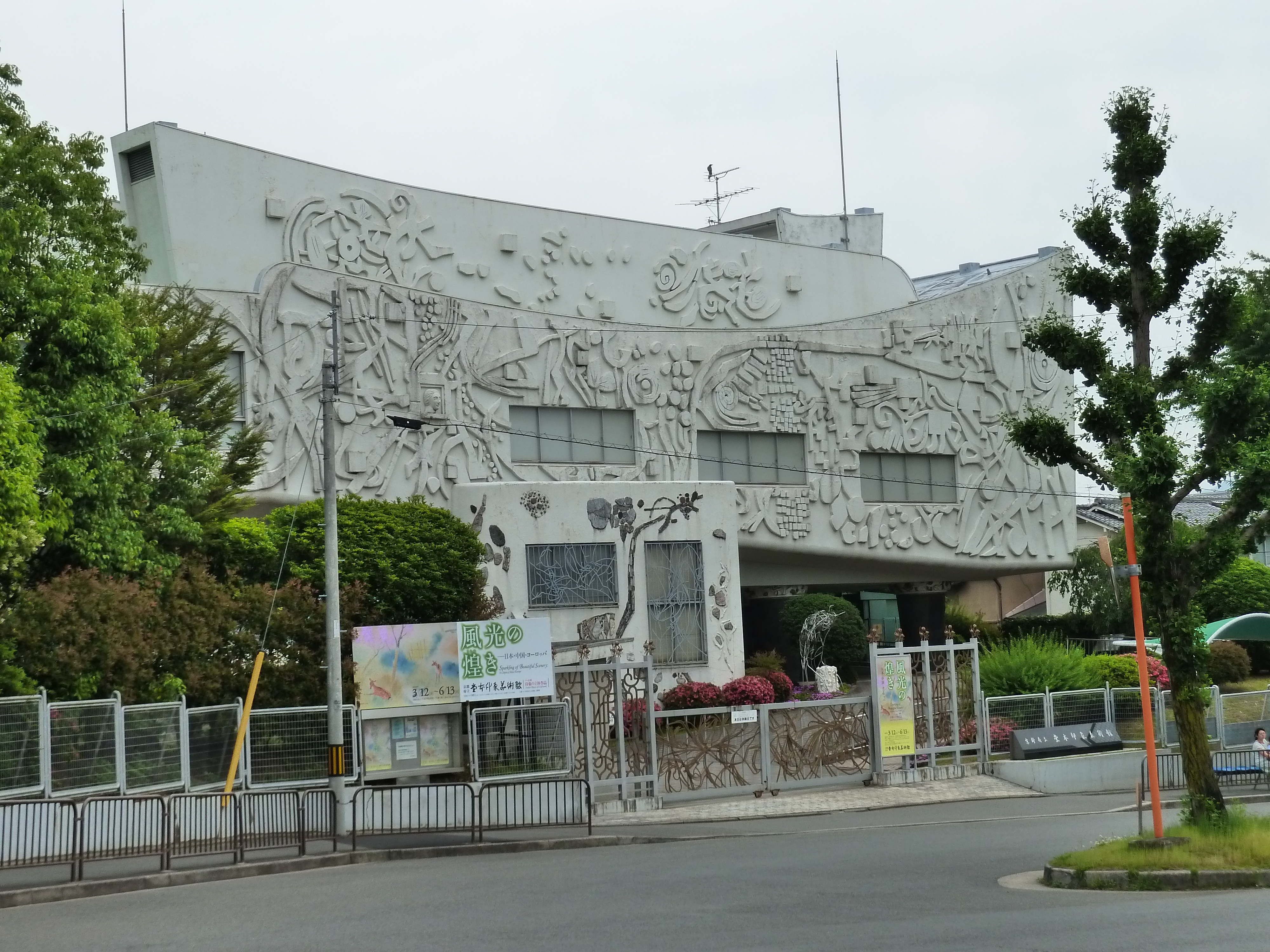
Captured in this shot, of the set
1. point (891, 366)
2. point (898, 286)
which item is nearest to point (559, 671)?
point (891, 366)

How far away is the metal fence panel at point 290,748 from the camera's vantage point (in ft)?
74.2

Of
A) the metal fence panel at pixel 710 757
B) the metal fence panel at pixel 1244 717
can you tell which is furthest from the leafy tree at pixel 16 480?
the metal fence panel at pixel 1244 717

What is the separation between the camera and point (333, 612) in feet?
71.0

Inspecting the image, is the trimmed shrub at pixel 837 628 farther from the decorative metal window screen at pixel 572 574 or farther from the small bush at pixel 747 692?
the decorative metal window screen at pixel 572 574

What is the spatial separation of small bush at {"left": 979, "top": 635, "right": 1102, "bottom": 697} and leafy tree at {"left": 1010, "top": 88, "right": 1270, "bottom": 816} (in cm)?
1760

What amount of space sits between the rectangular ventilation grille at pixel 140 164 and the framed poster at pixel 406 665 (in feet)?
59.9

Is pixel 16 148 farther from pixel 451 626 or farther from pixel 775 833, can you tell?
pixel 775 833

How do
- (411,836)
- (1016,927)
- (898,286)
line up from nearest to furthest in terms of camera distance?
(1016,927), (411,836), (898,286)

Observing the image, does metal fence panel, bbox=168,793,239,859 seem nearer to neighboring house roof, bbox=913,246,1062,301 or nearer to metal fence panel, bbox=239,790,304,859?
metal fence panel, bbox=239,790,304,859

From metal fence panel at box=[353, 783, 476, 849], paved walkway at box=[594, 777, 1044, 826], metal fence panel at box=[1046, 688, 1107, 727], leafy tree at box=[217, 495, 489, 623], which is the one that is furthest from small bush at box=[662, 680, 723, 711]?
metal fence panel at box=[353, 783, 476, 849]

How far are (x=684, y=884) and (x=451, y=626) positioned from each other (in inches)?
373

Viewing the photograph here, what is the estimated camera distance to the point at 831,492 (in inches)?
1756

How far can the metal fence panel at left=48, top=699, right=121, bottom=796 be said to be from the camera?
1958cm

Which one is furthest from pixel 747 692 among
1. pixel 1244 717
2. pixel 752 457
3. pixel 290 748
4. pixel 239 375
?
pixel 239 375
